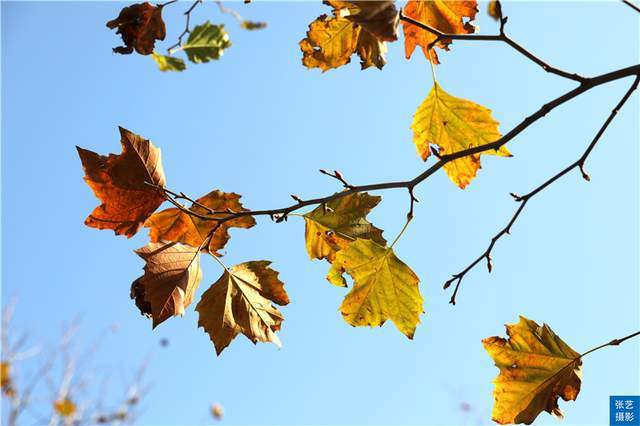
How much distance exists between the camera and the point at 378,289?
1.06m

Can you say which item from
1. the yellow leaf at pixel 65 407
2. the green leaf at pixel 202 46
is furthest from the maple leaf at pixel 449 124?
the yellow leaf at pixel 65 407

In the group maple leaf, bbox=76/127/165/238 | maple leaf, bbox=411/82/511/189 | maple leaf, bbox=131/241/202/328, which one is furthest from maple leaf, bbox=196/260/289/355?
maple leaf, bbox=411/82/511/189

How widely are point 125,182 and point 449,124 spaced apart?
0.66m

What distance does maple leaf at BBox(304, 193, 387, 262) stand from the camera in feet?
3.58

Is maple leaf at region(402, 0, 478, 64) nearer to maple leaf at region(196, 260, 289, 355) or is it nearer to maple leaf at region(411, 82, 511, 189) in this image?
maple leaf at region(411, 82, 511, 189)

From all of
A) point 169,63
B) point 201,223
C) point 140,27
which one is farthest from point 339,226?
point 169,63

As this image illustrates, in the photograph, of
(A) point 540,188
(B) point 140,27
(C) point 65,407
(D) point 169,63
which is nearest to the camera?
(A) point 540,188

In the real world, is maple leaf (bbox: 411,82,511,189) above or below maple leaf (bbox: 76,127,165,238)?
above

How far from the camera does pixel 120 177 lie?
1059 mm

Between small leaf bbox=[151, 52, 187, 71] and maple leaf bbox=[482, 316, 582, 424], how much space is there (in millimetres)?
1231

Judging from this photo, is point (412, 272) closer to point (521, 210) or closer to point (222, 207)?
point (521, 210)

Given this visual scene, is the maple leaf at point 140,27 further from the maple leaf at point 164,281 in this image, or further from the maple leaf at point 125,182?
the maple leaf at point 164,281

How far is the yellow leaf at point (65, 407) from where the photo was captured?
10.9m

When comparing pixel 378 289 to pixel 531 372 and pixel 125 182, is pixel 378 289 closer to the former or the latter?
pixel 531 372
